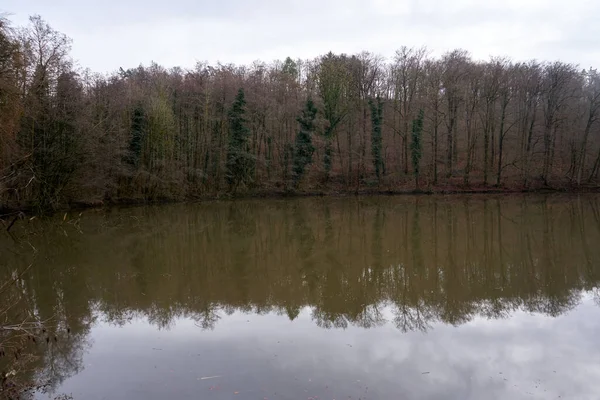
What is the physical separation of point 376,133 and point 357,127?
1866mm

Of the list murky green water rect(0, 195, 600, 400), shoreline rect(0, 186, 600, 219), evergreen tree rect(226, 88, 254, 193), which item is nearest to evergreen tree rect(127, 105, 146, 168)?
shoreline rect(0, 186, 600, 219)

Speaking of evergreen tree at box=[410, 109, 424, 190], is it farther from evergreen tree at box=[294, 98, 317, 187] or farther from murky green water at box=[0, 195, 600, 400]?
murky green water at box=[0, 195, 600, 400]

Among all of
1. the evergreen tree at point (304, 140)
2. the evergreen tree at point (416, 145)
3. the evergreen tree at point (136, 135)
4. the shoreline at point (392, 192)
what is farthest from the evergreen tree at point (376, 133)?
the evergreen tree at point (136, 135)

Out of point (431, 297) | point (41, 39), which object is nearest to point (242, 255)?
point (431, 297)

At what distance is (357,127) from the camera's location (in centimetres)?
3988

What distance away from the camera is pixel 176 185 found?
33.5 meters

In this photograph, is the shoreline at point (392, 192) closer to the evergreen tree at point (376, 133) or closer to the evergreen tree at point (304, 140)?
the evergreen tree at point (304, 140)

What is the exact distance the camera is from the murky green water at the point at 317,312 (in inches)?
224

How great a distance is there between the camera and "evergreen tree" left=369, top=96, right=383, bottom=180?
38781mm

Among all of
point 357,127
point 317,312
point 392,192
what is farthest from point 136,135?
point 317,312

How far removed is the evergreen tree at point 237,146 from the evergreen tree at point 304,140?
399 cm

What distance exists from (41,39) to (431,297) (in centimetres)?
2509

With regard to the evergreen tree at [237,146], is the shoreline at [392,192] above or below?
below

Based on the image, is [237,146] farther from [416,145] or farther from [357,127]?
[416,145]
